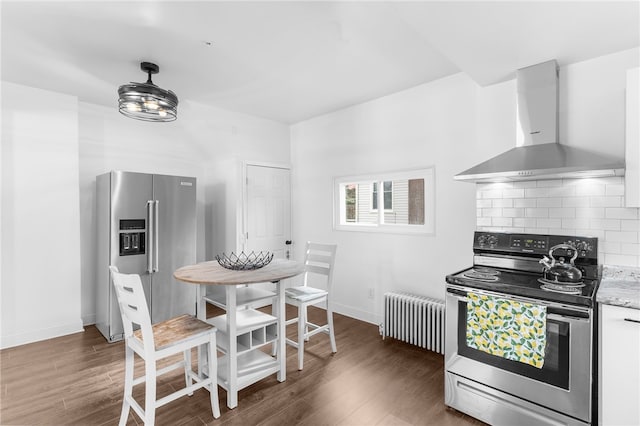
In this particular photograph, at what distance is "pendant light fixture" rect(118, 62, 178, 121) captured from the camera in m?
2.40

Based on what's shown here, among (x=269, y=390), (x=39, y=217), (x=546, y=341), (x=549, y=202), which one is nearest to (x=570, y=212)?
(x=549, y=202)

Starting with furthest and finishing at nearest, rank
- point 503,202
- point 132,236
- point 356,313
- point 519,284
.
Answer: point 356,313 → point 132,236 → point 503,202 → point 519,284

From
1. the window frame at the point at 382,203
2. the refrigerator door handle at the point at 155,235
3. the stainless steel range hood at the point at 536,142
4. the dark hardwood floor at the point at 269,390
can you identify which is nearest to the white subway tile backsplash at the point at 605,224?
the stainless steel range hood at the point at 536,142

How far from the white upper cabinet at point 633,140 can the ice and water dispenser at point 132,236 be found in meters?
4.21

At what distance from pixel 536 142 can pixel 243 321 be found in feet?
8.64

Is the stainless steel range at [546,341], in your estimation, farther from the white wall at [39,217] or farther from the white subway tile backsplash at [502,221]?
the white wall at [39,217]

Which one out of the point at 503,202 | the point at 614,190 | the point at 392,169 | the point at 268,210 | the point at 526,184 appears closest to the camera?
the point at 614,190

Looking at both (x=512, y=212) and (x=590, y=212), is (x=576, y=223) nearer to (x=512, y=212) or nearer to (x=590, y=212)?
(x=590, y=212)

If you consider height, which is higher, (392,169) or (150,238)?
(392,169)

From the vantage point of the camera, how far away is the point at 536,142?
2375 millimetres

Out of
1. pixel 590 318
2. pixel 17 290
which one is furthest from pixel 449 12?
pixel 17 290

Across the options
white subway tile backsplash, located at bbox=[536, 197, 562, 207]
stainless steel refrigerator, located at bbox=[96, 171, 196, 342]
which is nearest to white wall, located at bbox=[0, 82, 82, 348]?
stainless steel refrigerator, located at bbox=[96, 171, 196, 342]

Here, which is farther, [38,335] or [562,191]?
[38,335]

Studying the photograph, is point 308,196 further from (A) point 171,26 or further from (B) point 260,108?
(A) point 171,26
